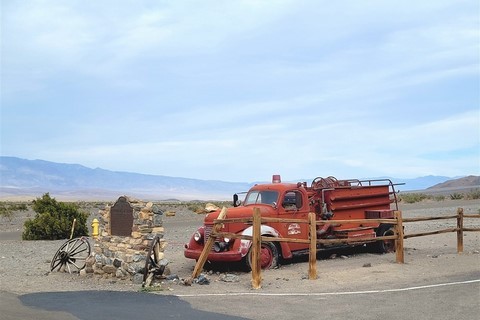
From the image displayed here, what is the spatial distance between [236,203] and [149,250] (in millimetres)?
4906

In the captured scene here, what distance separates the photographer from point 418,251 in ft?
60.1

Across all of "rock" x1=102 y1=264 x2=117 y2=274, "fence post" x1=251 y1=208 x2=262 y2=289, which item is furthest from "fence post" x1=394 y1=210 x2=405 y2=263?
"rock" x1=102 y1=264 x2=117 y2=274

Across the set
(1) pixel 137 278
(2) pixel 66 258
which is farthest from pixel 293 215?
(2) pixel 66 258

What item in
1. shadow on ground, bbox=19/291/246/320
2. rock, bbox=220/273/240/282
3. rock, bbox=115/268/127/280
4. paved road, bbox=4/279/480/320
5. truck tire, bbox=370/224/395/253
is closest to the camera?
paved road, bbox=4/279/480/320

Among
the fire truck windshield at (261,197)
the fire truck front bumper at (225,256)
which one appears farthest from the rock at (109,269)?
the fire truck windshield at (261,197)

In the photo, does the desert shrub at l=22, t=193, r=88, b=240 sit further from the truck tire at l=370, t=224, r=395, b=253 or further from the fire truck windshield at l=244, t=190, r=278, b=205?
the truck tire at l=370, t=224, r=395, b=253

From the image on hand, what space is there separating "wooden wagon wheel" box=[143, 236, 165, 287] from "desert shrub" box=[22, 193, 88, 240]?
14036 millimetres

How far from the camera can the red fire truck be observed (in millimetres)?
14742

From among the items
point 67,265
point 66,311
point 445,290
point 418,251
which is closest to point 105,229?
point 67,265

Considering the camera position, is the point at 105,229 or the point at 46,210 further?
the point at 46,210

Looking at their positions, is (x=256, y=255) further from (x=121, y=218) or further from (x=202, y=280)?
(x=121, y=218)

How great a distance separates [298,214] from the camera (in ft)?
52.3

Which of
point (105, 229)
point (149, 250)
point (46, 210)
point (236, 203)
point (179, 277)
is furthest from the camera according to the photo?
point (46, 210)

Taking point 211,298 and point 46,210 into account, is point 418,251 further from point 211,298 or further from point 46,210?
point 46,210
